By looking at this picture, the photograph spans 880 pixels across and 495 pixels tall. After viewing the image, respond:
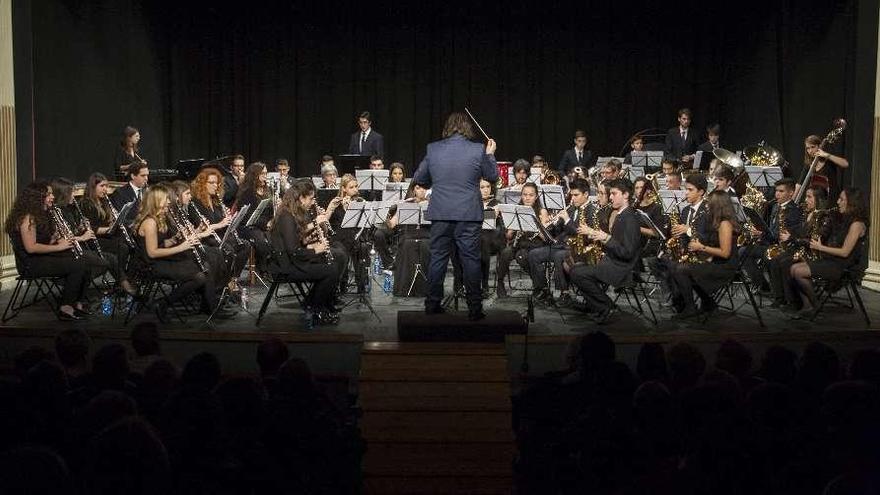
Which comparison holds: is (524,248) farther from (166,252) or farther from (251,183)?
(166,252)

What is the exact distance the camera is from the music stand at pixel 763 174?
11.6m

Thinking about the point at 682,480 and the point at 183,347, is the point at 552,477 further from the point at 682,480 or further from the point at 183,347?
the point at 183,347

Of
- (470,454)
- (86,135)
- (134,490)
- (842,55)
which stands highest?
(842,55)

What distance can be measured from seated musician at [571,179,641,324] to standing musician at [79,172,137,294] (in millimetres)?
4496

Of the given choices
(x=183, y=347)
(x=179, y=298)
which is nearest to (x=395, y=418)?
(x=183, y=347)

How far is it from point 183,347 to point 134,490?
4881 mm

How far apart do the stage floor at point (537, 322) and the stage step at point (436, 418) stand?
0.63 m

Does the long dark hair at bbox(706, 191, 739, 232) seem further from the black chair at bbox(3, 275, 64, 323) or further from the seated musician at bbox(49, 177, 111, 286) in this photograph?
the black chair at bbox(3, 275, 64, 323)

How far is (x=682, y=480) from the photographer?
357 centimetres

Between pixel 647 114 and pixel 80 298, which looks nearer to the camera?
pixel 80 298

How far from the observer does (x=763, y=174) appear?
38.3ft

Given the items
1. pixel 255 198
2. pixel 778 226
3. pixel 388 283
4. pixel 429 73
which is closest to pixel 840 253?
pixel 778 226

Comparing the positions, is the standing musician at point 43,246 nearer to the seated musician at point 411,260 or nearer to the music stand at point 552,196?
the seated musician at point 411,260

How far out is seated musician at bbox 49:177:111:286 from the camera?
377 inches
